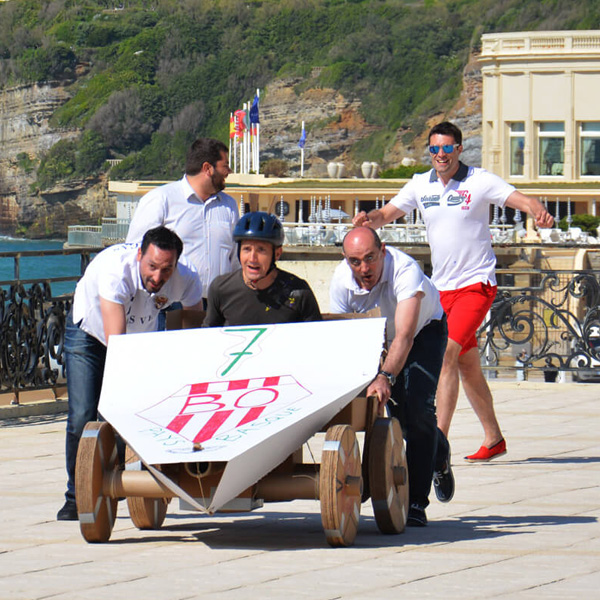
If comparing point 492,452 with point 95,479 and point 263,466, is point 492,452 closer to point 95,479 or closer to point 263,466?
point 263,466

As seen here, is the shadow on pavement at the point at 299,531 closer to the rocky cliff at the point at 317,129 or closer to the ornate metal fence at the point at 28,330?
the ornate metal fence at the point at 28,330

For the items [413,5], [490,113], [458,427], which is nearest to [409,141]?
[413,5]

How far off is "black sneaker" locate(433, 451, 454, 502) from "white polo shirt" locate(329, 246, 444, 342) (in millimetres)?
781

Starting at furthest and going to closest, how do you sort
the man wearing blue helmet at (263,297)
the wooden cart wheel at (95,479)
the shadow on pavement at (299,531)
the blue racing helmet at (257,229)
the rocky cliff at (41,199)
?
the rocky cliff at (41,199), the man wearing blue helmet at (263,297), the blue racing helmet at (257,229), the shadow on pavement at (299,531), the wooden cart wheel at (95,479)

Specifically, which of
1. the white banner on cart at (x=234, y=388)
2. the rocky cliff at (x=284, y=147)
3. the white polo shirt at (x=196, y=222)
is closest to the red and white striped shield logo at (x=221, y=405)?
the white banner on cart at (x=234, y=388)

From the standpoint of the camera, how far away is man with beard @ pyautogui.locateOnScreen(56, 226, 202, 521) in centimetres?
623

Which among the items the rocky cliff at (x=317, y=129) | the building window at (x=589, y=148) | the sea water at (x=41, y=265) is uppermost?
the rocky cliff at (x=317, y=129)

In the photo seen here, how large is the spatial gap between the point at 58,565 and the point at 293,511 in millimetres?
1786

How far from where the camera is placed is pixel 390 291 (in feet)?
21.5

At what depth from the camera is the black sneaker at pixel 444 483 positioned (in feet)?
23.3

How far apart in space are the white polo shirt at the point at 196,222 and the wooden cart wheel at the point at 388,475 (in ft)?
7.19

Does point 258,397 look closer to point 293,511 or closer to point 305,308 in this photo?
point 305,308

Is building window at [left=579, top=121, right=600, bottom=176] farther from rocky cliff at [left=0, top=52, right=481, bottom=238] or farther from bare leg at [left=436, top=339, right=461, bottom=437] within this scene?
bare leg at [left=436, top=339, right=461, bottom=437]

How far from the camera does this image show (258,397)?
5.81 m
